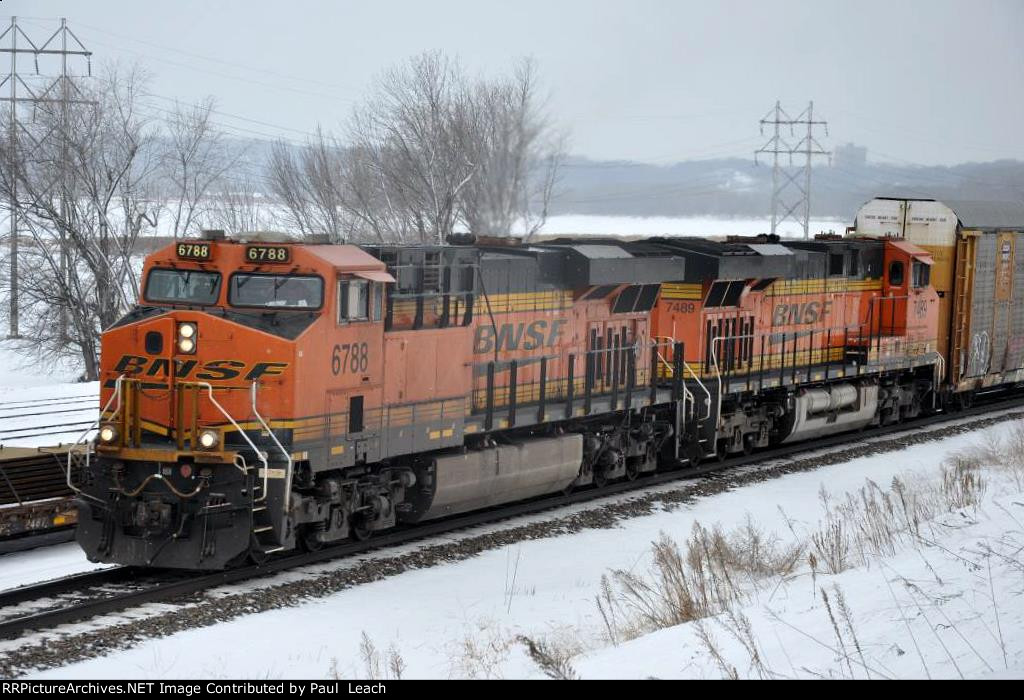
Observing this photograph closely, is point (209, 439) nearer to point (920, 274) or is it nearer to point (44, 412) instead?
point (44, 412)

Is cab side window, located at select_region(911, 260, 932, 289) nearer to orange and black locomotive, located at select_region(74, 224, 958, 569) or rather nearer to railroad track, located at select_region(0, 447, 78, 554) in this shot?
orange and black locomotive, located at select_region(74, 224, 958, 569)

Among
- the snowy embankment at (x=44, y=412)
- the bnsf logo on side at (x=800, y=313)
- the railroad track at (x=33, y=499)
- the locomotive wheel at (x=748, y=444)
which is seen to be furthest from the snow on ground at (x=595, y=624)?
the bnsf logo on side at (x=800, y=313)

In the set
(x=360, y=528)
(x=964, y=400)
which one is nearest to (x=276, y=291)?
(x=360, y=528)

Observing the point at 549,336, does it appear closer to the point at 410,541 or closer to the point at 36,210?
the point at 410,541

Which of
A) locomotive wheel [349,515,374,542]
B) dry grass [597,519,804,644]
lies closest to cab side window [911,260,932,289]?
dry grass [597,519,804,644]

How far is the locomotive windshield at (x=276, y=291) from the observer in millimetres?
11102

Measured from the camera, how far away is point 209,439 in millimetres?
10625

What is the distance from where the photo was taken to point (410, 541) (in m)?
12.8

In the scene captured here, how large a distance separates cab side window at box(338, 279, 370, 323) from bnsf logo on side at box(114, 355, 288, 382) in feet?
2.84

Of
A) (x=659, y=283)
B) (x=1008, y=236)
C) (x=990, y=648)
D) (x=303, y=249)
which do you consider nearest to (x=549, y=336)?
(x=659, y=283)

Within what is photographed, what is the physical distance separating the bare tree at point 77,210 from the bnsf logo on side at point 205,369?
1519 centimetres

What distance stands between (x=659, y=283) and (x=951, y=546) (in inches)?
283

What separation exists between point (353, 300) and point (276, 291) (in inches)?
28.5
